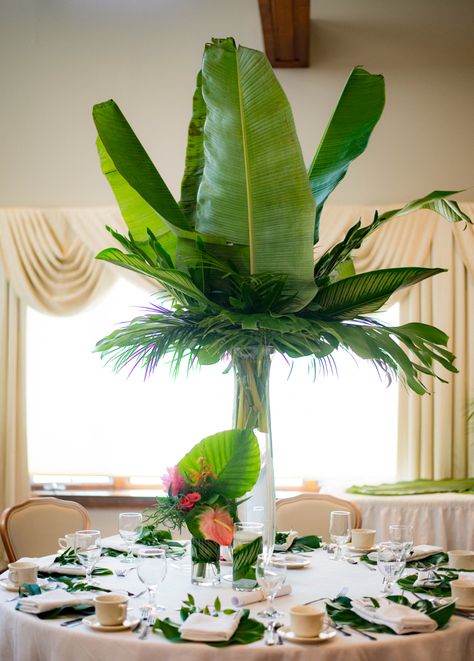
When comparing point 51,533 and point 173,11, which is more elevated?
point 173,11

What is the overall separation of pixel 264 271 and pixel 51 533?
5.11ft

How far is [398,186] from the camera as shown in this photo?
17.1 feet

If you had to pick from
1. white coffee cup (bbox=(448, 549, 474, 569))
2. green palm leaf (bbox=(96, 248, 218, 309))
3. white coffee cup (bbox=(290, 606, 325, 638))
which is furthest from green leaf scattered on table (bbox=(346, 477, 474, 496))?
white coffee cup (bbox=(290, 606, 325, 638))

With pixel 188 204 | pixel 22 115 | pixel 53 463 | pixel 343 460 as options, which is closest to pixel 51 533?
pixel 188 204

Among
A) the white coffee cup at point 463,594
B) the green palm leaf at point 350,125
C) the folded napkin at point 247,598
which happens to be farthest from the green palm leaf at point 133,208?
the white coffee cup at point 463,594

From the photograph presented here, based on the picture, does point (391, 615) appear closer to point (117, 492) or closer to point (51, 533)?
point (51, 533)

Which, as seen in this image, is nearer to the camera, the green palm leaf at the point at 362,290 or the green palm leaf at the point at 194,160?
the green palm leaf at the point at 362,290

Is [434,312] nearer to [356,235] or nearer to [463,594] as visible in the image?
[356,235]

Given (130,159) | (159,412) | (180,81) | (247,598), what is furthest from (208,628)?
(180,81)

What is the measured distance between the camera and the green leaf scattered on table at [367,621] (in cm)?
196

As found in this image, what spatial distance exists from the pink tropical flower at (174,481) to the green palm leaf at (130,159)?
795 millimetres

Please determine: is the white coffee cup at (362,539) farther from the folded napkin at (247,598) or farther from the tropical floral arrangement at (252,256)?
the folded napkin at (247,598)

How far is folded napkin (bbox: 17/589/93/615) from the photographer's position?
2.03 metres

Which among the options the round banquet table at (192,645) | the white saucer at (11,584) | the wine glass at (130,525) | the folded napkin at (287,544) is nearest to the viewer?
the round banquet table at (192,645)
